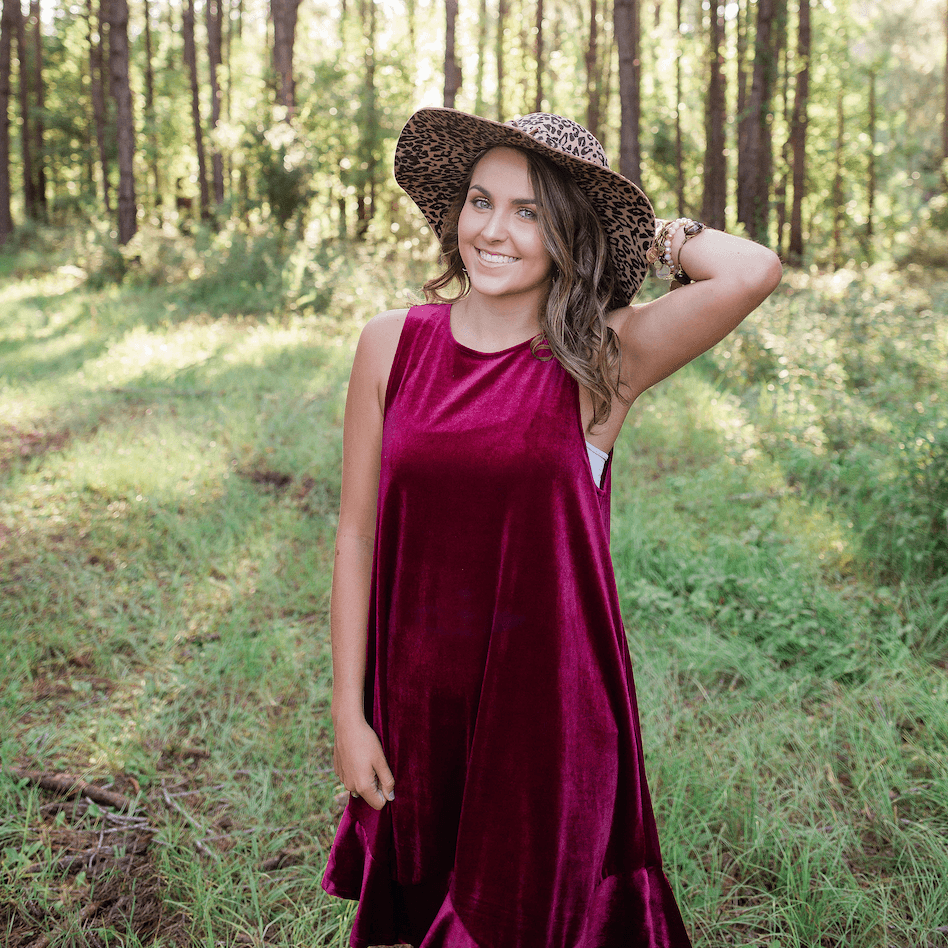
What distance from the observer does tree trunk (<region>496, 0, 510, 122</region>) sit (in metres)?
21.5

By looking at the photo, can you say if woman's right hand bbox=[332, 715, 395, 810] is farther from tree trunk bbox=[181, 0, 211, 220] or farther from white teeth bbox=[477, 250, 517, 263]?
tree trunk bbox=[181, 0, 211, 220]

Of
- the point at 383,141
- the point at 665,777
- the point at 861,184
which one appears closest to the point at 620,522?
the point at 665,777

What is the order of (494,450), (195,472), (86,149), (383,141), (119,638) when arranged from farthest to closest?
(86,149)
(383,141)
(195,472)
(119,638)
(494,450)

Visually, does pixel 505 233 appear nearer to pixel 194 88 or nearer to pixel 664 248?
pixel 664 248

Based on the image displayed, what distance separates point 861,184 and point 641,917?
105 ft

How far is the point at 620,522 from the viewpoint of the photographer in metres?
4.63

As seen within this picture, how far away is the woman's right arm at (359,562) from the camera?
1654mm

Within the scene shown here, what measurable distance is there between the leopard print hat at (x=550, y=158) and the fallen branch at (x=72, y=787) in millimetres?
2333

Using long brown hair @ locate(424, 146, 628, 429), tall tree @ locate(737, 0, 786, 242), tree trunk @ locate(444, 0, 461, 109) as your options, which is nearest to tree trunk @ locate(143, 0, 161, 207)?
tree trunk @ locate(444, 0, 461, 109)

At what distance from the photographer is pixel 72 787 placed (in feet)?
8.99

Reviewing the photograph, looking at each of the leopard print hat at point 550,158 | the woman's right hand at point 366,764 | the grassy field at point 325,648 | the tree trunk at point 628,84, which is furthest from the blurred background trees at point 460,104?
the woman's right hand at point 366,764

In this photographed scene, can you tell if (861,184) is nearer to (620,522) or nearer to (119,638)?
(620,522)

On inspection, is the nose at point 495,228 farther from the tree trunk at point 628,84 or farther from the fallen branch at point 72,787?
the tree trunk at point 628,84

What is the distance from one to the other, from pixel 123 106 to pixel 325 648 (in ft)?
43.3
